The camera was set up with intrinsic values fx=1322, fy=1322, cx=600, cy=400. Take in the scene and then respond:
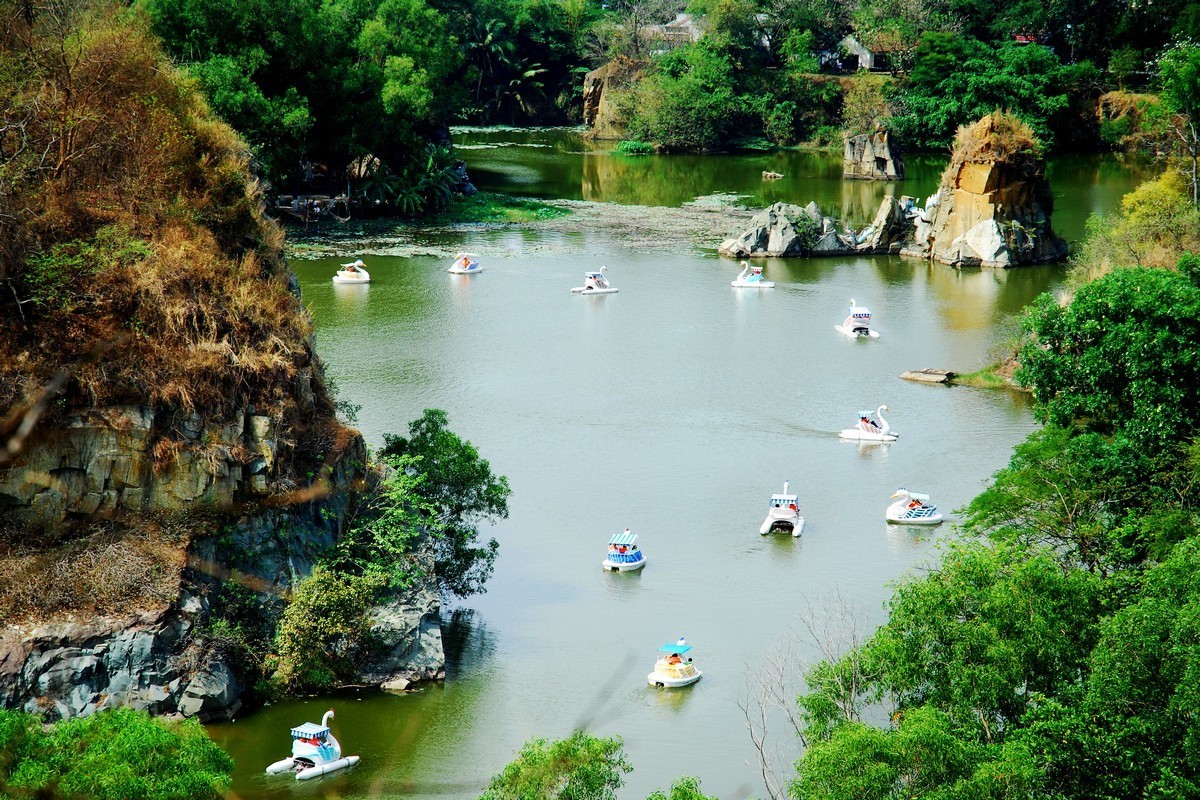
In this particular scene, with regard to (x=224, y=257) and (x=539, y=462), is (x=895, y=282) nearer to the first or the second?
(x=539, y=462)

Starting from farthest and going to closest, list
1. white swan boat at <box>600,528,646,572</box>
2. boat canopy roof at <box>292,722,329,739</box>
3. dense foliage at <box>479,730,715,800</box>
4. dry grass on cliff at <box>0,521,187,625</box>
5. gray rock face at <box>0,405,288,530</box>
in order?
white swan boat at <box>600,528,646,572</box> → gray rock face at <box>0,405,288,530</box> → dry grass on cliff at <box>0,521,187,625</box> → boat canopy roof at <box>292,722,329,739</box> → dense foliage at <box>479,730,715,800</box>

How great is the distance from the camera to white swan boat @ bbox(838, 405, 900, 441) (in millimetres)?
28125

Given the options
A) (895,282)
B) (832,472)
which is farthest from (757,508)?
(895,282)

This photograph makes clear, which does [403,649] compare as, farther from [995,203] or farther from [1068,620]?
[995,203]

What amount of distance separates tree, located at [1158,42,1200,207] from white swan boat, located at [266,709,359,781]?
30325mm

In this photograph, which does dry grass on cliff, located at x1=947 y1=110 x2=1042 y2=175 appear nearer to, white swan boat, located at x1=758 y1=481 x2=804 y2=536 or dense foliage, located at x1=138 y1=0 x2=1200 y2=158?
dense foliage, located at x1=138 y1=0 x2=1200 y2=158

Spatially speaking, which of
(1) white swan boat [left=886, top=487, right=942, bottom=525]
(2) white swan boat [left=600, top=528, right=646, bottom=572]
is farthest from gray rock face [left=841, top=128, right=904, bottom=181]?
(2) white swan boat [left=600, top=528, right=646, bottom=572]

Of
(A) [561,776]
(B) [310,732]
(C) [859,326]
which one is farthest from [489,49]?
(A) [561,776]

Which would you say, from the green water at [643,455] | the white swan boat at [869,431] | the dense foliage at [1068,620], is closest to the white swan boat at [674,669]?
the green water at [643,455]

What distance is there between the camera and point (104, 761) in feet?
35.9

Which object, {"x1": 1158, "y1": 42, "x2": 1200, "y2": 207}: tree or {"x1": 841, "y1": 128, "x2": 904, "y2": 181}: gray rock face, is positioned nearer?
{"x1": 1158, "y1": 42, "x2": 1200, "y2": 207}: tree

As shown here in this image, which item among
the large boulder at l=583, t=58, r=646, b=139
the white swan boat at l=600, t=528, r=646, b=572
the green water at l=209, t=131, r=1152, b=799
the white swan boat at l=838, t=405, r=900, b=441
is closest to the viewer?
the green water at l=209, t=131, r=1152, b=799

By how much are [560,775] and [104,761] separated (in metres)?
4.00

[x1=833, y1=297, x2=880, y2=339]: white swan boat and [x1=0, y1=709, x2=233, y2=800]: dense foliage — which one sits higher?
[x1=0, y1=709, x2=233, y2=800]: dense foliage
